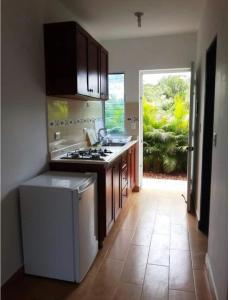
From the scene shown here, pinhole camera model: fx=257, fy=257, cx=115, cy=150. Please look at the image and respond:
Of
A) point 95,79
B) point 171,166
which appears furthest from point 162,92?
point 95,79

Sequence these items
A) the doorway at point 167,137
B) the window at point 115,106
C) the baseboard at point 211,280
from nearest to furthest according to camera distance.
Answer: the baseboard at point 211,280 → the window at point 115,106 → the doorway at point 167,137

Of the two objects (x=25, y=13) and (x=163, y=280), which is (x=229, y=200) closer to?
(x=163, y=280)

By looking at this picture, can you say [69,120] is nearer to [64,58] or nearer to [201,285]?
[64,58]

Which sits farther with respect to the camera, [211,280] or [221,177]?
[211,280]

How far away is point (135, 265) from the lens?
2.36m

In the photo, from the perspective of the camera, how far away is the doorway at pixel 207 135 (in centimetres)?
280

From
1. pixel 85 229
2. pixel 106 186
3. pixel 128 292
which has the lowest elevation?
pixel 128 292

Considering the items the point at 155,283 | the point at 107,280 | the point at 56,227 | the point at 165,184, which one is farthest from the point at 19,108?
the point at 165,184

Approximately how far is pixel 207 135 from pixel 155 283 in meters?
1.64

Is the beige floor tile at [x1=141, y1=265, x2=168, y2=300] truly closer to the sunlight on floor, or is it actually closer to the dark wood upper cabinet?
the dark wood upper cabinet

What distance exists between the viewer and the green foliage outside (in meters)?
5.74

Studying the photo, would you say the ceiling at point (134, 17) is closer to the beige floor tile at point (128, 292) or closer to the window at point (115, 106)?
the window at point (115, 106)

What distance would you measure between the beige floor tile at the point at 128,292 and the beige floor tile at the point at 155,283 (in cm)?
5

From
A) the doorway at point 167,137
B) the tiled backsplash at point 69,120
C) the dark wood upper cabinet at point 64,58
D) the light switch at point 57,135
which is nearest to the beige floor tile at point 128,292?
the tiled backsplash at point 69,120
